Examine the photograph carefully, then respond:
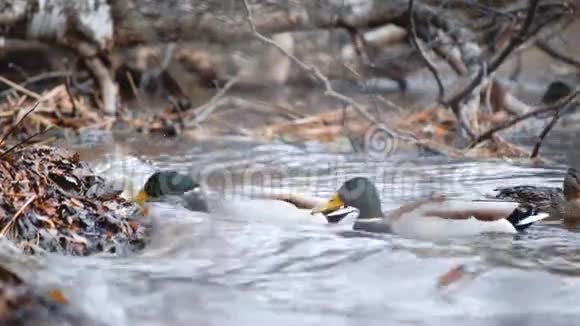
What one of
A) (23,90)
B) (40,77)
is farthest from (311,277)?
(40,77)

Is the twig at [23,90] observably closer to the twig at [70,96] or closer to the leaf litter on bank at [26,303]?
the twig at [70,96]

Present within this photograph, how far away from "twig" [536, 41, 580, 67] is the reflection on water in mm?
2002

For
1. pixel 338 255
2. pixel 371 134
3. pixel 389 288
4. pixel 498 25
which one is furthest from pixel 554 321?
pixel 498 25

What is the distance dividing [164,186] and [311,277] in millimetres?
568

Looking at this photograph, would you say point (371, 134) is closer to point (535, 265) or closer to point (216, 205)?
point (216, 205)

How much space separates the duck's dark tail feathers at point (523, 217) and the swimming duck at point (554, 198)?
78 mm

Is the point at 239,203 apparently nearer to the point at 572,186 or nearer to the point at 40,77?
the point at 572,186

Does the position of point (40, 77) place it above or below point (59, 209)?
above

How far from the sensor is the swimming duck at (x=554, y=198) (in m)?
1.87

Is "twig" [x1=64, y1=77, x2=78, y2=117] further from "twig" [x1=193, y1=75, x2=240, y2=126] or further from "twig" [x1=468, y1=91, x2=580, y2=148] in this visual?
"twig" [x1=468, y1=91, x2=580, y2=148]

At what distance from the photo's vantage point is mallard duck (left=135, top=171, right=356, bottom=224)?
1.79 metres

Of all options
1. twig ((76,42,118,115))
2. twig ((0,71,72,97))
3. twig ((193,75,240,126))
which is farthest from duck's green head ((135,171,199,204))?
twig ((0,71,72,97))

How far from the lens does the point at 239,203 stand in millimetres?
1857

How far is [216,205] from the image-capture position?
73.7 inches
